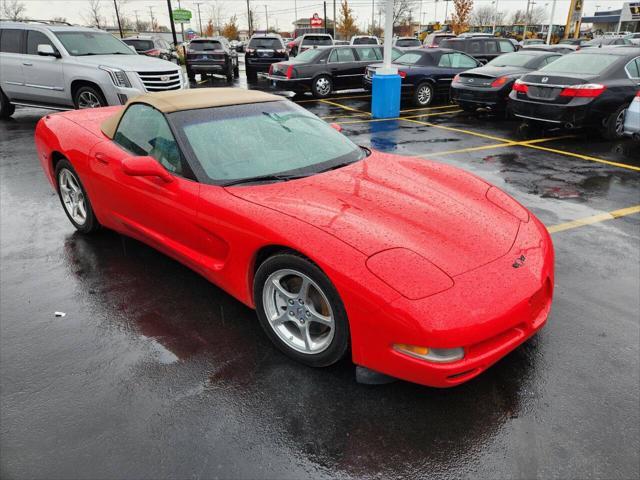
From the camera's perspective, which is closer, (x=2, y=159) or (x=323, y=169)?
(x=323, y=169)

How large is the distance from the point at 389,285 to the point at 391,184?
1.15 metres

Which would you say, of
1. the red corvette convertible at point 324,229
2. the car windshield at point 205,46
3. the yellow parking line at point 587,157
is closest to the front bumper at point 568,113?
the yellow parking line at point 587,157

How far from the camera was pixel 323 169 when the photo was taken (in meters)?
3.36

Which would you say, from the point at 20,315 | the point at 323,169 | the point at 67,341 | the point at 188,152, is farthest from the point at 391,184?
the point at 20,315

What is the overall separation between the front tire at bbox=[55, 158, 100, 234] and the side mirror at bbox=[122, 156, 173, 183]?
1.38m

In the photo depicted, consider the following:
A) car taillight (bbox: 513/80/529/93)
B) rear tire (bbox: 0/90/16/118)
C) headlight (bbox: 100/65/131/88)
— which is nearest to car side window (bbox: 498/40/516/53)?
car taillight (bbox: 513/80/529/93)

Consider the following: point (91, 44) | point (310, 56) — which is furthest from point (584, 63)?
point (91, 44)

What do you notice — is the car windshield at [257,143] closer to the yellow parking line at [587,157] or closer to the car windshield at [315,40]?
the yellow parking line at [587,157]

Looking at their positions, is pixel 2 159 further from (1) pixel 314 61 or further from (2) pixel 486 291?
(1) pixel 314 61

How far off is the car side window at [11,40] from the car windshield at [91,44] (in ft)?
3.16

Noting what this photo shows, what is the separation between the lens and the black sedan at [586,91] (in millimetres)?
8289

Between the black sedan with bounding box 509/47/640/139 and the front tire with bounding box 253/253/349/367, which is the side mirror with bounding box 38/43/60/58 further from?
the front tire with bounding box 253/253/349/367

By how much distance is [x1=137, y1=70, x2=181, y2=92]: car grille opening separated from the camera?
9.54 meters

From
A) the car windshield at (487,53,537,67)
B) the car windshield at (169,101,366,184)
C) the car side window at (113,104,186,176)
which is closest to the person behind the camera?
the car windshield at (169,101,366,184)
